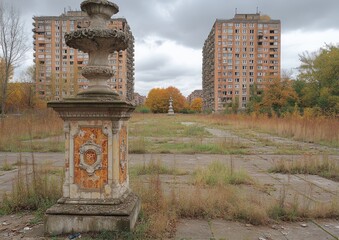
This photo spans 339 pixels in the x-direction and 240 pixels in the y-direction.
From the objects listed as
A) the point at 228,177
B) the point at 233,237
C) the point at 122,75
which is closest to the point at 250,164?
the point at 228,177

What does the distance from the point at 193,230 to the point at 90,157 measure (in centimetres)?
157

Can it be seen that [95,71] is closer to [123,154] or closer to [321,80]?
[123,154]

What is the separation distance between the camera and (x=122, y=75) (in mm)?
87875

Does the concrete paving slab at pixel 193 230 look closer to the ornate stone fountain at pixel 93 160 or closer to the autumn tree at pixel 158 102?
the ornate stone fountain at pixel 93 160

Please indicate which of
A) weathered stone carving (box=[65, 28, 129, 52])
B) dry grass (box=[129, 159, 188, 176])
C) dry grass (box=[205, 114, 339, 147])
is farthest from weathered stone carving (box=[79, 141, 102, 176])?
dry grass (box=[205, 114, 339, 147])

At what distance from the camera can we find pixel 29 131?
372 inches

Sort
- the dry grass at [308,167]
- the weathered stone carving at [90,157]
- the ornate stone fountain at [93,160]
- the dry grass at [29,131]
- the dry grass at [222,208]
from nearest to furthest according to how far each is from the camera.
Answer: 1. the ornate stone fountain at [93,160]
2. the weathered stone carving at [90,157]
3. the dry grass at [222,208]
4. the dry grass at [308,167]
5. the dry grass at [29,131]

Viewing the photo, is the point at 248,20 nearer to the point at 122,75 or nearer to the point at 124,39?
the point at 122,75

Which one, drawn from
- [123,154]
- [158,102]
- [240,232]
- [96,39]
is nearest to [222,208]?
[240,232]

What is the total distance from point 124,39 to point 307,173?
5796 millimetres

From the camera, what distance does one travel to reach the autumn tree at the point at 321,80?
3522cm

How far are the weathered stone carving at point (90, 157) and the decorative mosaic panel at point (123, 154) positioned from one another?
277 mm

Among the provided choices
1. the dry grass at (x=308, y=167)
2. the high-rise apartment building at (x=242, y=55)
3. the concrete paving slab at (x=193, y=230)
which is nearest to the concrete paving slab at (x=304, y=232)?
the concrete paving slab at (x=193, y=230)

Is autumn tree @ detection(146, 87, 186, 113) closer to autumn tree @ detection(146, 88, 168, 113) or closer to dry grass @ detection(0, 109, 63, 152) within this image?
autumn tree @ detection(146, 88, 168, 113)
